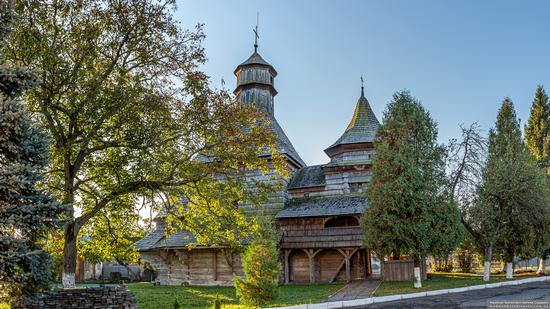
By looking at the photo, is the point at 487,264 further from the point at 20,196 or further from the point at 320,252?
the point at 20,196

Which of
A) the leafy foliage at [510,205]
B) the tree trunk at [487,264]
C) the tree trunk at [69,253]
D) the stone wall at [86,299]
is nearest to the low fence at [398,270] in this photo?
the tree trunk at [487,264]

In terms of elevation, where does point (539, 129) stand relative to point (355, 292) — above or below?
above

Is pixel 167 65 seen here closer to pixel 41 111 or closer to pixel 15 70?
pixel 41 111

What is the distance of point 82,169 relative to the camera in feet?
53.6

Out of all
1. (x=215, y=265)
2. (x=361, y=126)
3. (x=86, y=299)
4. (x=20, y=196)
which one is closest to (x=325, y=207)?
(x=215, y=265)

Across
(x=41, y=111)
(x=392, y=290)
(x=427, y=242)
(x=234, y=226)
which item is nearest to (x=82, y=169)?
(x=41, y=111)

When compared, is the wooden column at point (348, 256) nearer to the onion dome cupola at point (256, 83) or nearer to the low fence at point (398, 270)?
the low fence at point (398, 270)

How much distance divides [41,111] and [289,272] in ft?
59.8

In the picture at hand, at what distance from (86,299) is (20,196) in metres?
5.21

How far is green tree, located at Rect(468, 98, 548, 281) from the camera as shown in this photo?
2211cm

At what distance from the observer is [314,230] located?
1033 inches

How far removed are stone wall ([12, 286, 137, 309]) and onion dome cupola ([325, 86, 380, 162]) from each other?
65.1ft

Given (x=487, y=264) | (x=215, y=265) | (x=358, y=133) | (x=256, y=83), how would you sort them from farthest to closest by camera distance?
(x=256, y=83) → (x=358, y=133) → (x=215, y=265) → (x=487, y=264)

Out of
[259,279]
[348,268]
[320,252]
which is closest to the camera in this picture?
[259,279]
